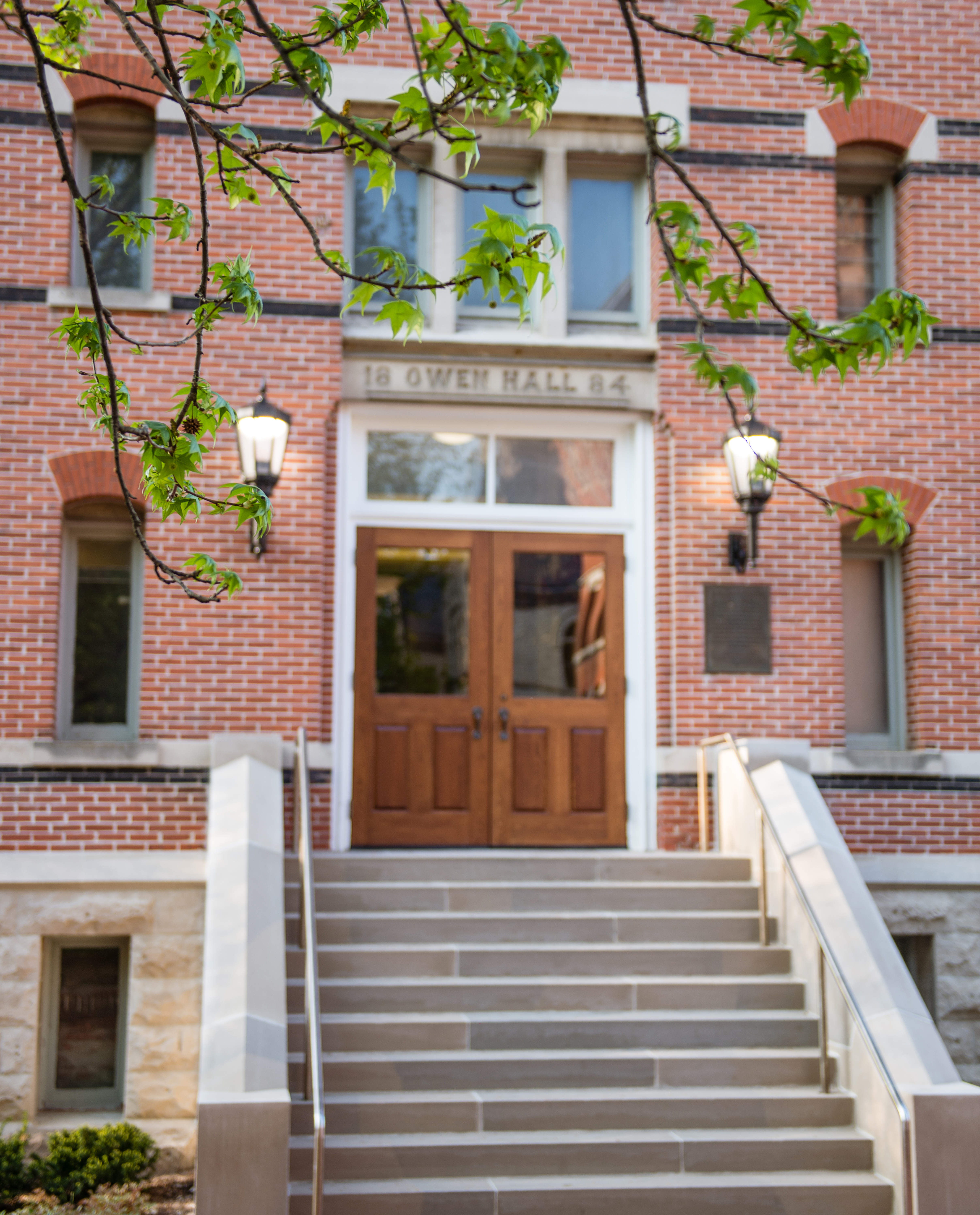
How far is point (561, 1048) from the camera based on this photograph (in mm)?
6812

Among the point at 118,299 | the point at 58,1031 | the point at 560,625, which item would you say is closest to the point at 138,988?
the point at 58,1031

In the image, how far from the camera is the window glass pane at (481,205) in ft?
32.2

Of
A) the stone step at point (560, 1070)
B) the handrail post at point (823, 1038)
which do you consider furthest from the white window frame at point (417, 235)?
the handrail post at point (823, 1038)

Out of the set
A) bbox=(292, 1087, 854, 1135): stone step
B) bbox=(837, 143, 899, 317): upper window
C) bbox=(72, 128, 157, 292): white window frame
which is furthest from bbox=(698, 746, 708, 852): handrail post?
bbox=(72, 128, 157, 292): white window frame

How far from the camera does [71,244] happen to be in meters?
9.29

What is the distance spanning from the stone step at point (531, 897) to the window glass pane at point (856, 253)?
199 inches

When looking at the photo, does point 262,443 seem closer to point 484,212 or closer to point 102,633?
point 102,633

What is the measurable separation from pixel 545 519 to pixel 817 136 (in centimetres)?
376

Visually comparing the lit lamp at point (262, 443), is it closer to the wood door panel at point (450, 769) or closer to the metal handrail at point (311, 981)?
the metal handrail at point (311, 981)

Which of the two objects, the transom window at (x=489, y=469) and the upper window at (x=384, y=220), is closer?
the transom window at (x=489, y=469)

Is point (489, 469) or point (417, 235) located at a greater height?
point (417, 235)

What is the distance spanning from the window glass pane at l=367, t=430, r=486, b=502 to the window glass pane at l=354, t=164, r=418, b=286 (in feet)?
4.43

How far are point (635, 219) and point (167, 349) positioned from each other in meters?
3.89

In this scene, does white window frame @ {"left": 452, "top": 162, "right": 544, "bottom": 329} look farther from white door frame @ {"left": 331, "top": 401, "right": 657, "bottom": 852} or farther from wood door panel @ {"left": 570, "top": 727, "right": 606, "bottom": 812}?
wood door panel @ {"left": 570, "top": 727, "right": 606, "bottom": 812}
